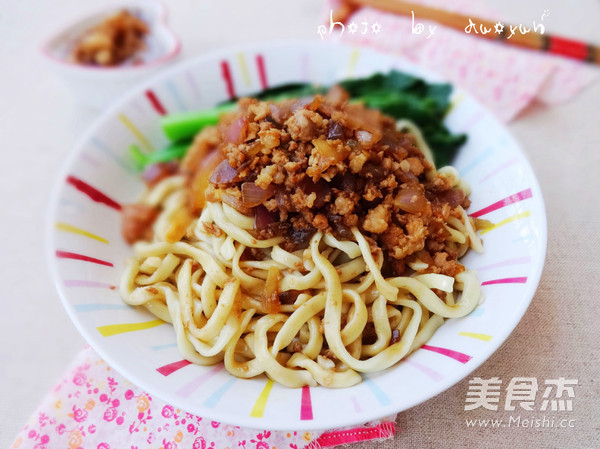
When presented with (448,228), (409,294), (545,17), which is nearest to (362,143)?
(448,228)

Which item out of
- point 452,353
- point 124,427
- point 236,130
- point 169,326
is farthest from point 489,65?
point 124,427

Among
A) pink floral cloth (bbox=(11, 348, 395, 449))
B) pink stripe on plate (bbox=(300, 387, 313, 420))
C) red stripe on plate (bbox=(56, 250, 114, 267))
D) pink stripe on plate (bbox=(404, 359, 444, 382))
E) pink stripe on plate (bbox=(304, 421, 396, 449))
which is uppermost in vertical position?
red stripe on plate (bbox=(56, 250, 114, 267))

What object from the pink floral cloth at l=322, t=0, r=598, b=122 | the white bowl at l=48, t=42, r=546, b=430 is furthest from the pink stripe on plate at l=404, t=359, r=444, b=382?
the pink floral cloth at l=322, t=0, r=598, b=122

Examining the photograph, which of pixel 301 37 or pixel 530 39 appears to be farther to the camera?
pixel 301 37

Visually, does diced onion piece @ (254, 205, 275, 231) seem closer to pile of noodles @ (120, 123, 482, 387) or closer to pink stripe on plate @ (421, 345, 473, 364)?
pile of noodles @ (120, 123, 482, 387)

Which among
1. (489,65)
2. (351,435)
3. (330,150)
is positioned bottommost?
(351,435)

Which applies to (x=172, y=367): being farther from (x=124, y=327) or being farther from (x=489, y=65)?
(x=489, y=65)
